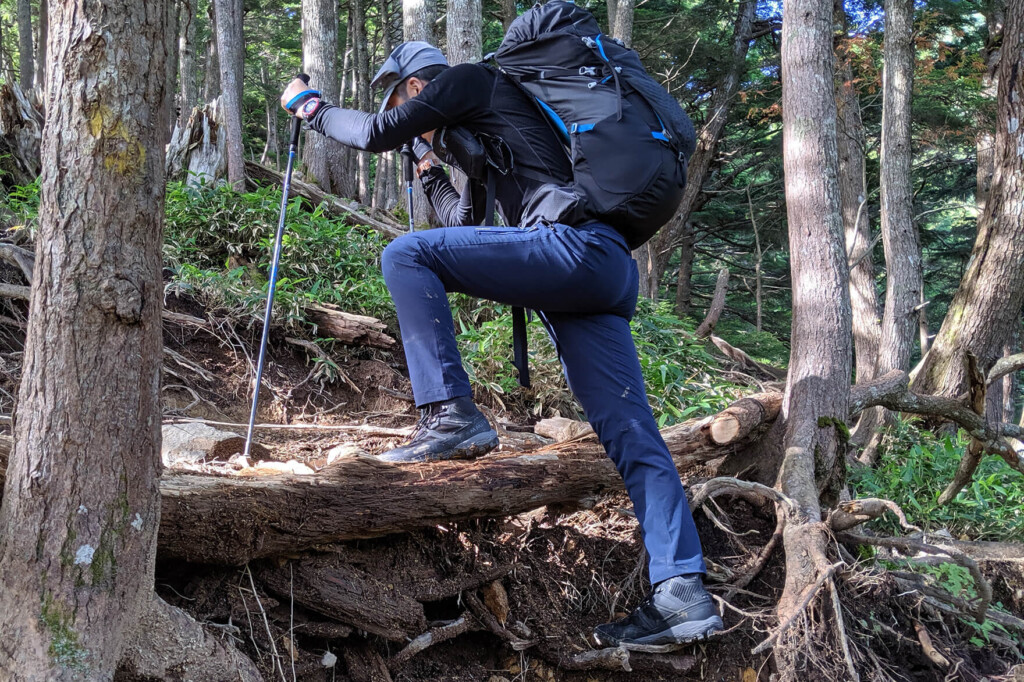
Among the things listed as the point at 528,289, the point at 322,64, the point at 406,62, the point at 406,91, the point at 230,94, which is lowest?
the point at 528,289

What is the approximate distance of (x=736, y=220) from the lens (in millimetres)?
17078

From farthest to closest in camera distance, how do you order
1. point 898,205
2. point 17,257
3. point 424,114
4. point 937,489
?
1. point 898,205
2. point 937,489
3. point 17,257
4. point 424,114

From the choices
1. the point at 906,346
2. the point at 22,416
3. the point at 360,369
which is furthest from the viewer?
the point at 906,346

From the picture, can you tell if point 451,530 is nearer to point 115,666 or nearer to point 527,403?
point 115,666

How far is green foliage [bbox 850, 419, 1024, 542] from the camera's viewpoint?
16.8ft

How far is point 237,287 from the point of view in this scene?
238 inches

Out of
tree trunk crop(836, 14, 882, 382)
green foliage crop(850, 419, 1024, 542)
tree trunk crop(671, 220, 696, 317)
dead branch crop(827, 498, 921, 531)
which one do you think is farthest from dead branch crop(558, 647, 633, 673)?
tree trunk crop(671, 220, 696, 317)

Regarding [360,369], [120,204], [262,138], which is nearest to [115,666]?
[120,204]

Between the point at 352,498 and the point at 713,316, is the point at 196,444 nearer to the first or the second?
the point at 352,498

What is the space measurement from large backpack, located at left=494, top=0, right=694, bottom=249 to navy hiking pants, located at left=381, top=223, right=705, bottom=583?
0.16m

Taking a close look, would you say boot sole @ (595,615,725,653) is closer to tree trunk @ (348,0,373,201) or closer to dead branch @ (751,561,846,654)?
dead branch @ (751,561,846,654)

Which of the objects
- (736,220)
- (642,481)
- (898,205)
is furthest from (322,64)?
(736,220)

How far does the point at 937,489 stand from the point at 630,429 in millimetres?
3422

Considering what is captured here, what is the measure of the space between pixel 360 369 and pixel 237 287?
1179 mm
